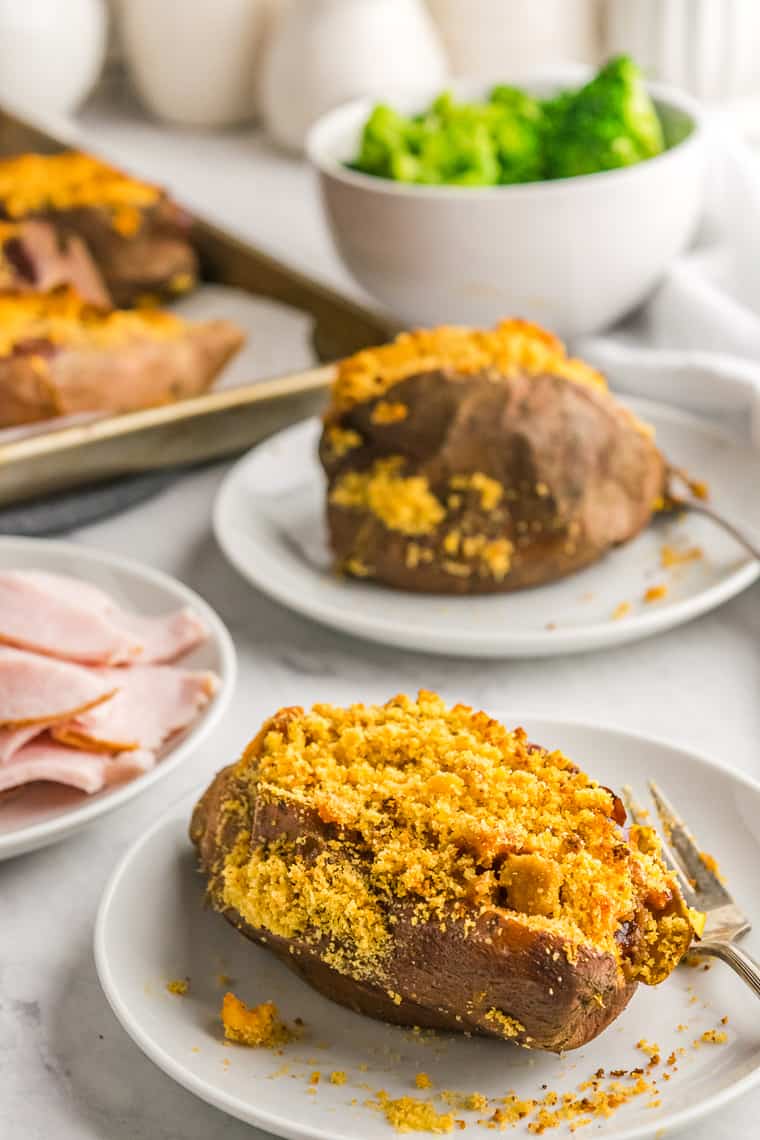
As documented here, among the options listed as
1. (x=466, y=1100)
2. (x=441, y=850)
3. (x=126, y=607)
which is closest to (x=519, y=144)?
(x=126, y=607)

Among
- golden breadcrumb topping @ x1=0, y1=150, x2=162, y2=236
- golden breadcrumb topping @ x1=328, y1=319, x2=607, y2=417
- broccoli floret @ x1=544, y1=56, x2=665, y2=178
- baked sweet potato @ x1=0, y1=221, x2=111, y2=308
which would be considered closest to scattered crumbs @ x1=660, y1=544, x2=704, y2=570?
golden breadcrumb topping @ x1=328, y1=319, x2=607, y2=417

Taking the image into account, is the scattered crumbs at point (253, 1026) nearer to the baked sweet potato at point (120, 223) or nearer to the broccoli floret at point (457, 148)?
the broccoli floret at point (457, 148)

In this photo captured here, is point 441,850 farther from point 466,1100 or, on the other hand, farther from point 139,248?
point 139,248

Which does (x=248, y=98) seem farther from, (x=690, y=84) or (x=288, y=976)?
(x=288, y=976)

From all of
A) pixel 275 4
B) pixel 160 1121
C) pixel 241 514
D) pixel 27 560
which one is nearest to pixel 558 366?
pixel 241 514

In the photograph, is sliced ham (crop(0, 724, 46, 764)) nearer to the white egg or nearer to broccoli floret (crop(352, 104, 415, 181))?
broccoli floret (crop(352, 104, 415, 181))
